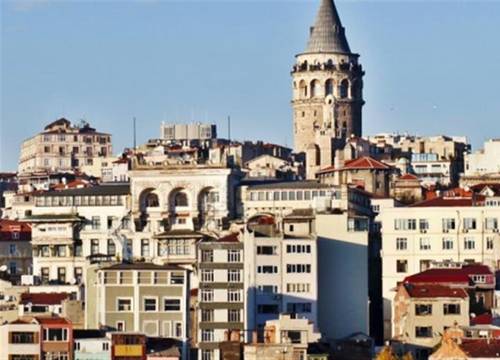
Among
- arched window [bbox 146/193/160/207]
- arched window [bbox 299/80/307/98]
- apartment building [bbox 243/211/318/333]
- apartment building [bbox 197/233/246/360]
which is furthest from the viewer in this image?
arched window [bbox 299/80/307/98]

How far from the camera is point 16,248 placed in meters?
129

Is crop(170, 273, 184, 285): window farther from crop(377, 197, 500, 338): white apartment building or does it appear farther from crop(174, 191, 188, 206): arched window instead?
crop(174, 191, 188, 206): arched window

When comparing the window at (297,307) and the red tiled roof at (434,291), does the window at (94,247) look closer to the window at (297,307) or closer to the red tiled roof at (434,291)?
the window at (297,307)

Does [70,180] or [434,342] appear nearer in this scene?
[434,342]

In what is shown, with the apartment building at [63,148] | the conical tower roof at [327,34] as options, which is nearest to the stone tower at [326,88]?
the conical tower roof at [327,34]

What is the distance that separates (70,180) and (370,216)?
1646 inches

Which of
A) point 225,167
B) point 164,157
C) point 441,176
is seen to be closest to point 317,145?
point 441,176

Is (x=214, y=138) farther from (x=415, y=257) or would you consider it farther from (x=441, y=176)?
(x=415, y=257)

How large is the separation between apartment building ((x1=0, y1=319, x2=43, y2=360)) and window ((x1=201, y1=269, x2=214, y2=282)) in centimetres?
878

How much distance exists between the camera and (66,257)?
12169 cm

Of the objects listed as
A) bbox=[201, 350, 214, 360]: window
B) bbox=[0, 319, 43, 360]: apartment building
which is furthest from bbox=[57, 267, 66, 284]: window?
bbox=[0, 319, 43, 360]: apartment building

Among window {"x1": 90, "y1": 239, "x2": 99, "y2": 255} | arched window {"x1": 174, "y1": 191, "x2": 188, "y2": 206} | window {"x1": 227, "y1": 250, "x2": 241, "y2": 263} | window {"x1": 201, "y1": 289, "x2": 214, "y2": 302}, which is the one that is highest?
arched window {"x1": 174, "y1": 191, "x2": 188, "y2": 206}

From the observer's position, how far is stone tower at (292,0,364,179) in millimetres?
175500

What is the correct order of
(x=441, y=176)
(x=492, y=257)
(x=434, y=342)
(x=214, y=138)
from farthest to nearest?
1. (x=214, y=138)
2. (x=441, y=176)
3. (x=492, y=257)
4. (x=434, y=342)
